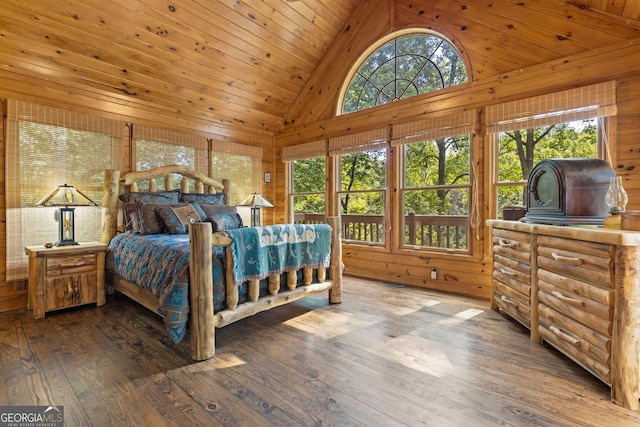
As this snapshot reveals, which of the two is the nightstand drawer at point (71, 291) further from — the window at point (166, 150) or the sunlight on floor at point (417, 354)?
the sunlight on floor at point (417, 354)

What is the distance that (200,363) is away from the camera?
203 centimetres

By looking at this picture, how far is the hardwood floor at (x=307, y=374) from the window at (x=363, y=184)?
1.90 metres

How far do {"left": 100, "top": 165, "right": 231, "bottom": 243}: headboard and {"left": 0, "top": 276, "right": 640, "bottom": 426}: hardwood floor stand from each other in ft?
3.64

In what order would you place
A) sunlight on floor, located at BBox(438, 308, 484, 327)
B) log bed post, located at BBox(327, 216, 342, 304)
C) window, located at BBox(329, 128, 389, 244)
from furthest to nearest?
window, located at BBox(329, 128, 389, 244), log bed post, located at BBox(327, 216, 342, 304), sunlight on floor, located at BBox(438, 308, 484, 327)

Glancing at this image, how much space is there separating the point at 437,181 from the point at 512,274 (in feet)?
5.23

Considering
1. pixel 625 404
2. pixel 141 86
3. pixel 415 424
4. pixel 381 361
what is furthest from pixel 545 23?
pixel 141 86

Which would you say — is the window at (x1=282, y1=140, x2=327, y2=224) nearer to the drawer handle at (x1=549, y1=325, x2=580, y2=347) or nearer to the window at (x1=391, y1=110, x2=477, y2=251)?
the window at (x1=391, y1=110, x2=477, y2=251)

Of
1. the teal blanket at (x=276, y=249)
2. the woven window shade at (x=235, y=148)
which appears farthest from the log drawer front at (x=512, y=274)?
the woven window shade at (x=235, y=148)

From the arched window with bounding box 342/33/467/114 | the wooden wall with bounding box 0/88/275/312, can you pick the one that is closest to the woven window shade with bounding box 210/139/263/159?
the wooden wall with bounding box 0/88/275/312

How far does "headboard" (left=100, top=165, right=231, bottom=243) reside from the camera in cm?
358

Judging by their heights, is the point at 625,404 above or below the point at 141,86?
below

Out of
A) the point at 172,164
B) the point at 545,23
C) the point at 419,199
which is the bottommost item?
the point at 419,199

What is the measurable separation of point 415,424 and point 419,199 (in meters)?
3.01

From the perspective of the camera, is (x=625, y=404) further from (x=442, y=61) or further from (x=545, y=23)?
(x=442, y=61)
